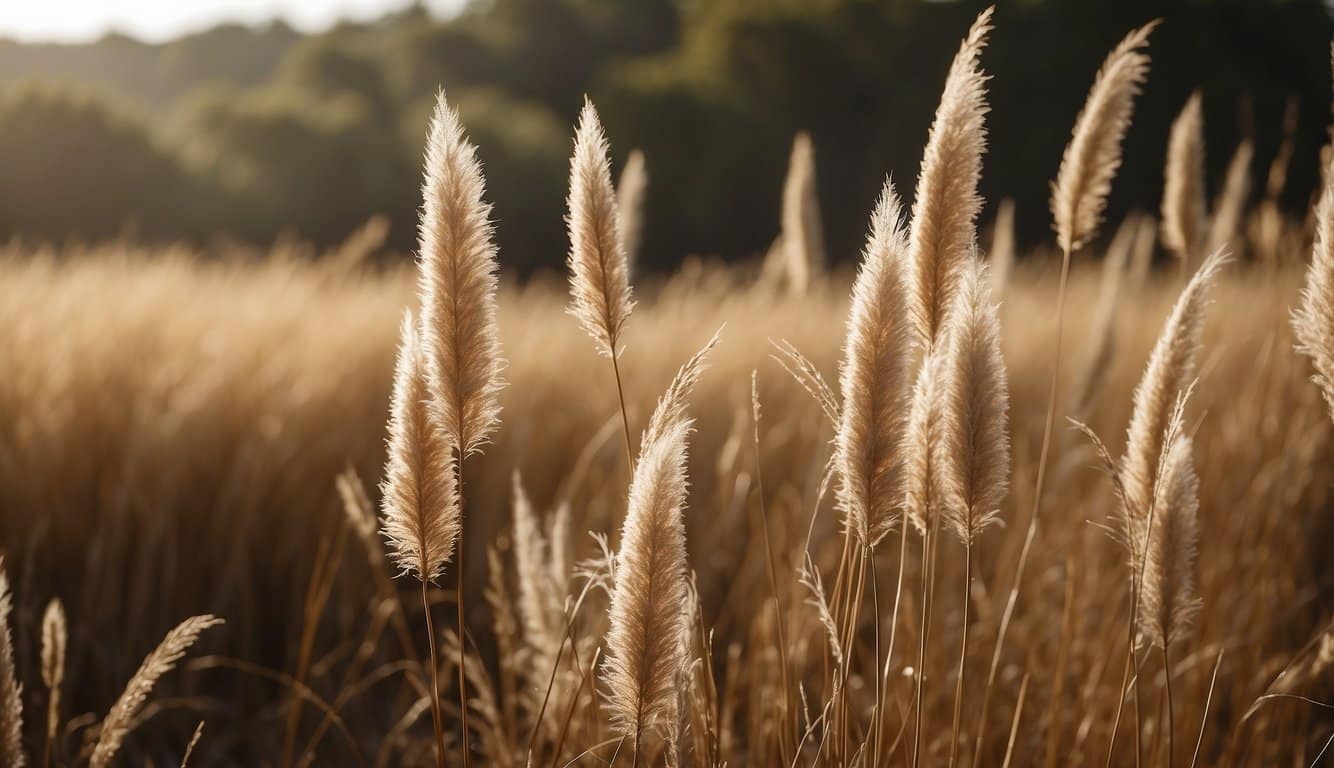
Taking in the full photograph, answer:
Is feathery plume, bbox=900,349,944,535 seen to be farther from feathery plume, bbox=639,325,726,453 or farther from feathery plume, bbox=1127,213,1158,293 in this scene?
feathery plume, bbox=1127,213,1158,293

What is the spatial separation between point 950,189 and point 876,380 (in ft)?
0.53

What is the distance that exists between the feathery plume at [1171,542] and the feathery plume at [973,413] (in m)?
0.16

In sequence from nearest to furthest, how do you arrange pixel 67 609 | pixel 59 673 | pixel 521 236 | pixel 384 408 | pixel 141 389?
pixel 59 673
pixel 67 609
pixel 141 389
pixel 384 408
pixel 521 236

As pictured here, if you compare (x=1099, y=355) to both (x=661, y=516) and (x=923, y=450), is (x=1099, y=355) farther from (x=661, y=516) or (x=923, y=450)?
(x=661, y=516)

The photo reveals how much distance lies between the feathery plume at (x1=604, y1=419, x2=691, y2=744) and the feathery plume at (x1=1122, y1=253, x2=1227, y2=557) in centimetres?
43

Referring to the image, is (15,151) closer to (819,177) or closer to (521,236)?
(521,236)

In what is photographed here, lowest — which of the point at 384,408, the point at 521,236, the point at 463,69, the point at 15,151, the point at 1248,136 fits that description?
the point at 384,408

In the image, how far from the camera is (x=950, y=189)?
74 centimetres

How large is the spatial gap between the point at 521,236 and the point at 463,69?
8571 mm

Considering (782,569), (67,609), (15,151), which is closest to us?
(782,569)

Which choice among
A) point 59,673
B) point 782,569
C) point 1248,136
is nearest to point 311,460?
point 782,569

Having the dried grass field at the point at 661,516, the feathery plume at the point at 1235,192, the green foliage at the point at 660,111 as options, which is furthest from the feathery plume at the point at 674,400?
the green foliage at the point at 660,111

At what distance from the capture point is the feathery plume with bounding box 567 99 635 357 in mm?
730

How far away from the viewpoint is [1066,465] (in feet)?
8.95
